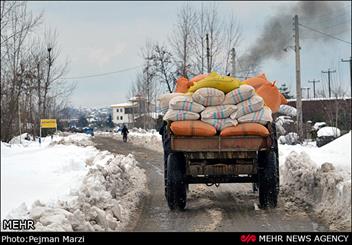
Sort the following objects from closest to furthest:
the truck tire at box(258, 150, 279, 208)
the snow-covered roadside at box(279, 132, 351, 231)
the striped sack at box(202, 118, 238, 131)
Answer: the snow-covered roadside at box(279, 132, 351, 231)
the striped sack at box(202, 118, 238, 131)
the truck tire at box(258, 150, 279, 208)

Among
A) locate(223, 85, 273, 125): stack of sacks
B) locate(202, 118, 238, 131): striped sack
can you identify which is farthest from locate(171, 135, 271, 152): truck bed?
locate(223, 85, 273, 125): stack of sacks

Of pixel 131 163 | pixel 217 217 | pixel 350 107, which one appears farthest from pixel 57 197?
pixel 350 107

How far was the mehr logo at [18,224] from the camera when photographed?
6.05m

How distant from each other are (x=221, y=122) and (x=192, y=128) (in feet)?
1.67

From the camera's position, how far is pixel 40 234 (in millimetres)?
5816

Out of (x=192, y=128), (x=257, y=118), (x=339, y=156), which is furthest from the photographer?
(x=339, y=156)

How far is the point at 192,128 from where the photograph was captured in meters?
8.80

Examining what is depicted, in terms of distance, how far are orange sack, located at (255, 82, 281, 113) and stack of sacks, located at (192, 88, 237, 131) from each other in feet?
3.74

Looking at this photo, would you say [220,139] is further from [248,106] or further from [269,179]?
[269,179]

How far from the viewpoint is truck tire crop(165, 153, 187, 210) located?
9.09 metres

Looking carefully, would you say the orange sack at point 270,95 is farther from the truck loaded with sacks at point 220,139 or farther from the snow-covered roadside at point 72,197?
the snow-covered roadside at point 72,197

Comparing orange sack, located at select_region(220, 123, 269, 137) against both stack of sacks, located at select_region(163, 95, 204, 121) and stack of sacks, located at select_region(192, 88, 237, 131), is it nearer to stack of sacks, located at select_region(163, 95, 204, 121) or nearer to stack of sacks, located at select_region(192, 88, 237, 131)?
stack of sacks, located at select_region(192, 88, 237, 131)

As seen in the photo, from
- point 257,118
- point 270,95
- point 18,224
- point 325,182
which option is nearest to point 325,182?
point 325,182

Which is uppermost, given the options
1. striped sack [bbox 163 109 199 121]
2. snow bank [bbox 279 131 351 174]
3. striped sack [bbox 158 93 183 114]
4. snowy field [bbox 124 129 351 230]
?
striped sack [bbox 158 93 183 114]
